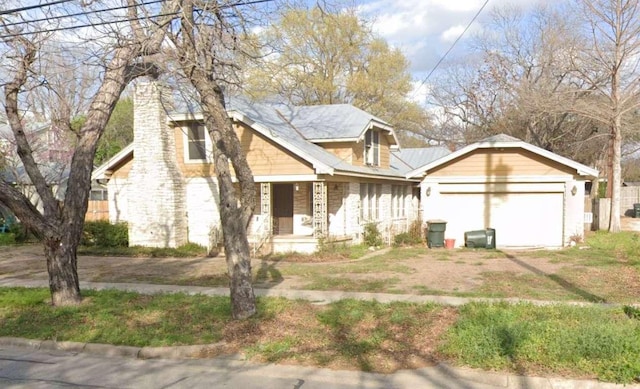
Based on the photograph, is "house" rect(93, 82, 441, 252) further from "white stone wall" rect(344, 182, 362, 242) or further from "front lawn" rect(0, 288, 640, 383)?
"front lawn" rect(0, 288, 640, 383)

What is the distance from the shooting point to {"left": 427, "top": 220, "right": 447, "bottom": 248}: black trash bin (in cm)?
1878

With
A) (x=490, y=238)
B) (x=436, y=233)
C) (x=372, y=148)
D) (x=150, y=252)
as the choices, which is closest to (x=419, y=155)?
(x=372, y=148)

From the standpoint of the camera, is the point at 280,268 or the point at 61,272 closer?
the point at 61,272

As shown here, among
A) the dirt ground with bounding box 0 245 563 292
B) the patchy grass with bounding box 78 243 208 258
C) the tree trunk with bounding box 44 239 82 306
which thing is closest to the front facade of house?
the patchy grass with bounding box 78 243 208 258

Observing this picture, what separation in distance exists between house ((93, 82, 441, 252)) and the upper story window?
260mm

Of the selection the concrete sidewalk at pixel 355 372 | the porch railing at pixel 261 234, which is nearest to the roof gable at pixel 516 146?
the porch railing at pixel 261 234

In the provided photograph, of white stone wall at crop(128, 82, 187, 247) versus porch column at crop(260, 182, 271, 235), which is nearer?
porch column at crop(260, 182, 271, 235)

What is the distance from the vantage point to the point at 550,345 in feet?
19.4

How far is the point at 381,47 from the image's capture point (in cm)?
3684

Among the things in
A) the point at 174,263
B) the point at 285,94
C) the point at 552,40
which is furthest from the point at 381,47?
the point at 174,263

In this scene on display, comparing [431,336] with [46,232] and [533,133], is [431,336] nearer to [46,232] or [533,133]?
[46,232]

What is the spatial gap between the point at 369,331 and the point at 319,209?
961 cm

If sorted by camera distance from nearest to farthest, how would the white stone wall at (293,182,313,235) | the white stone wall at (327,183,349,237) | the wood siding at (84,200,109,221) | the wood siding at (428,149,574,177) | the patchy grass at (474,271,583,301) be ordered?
the patchy grass at (474,271,583,301), the white stone wall at (327,183,349,237), the white stone wall at (293,182,313,235), the wood siding at (428,149,574,177), the wood siding at (84,200,109,221)

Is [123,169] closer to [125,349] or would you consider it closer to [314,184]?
[314,184]
